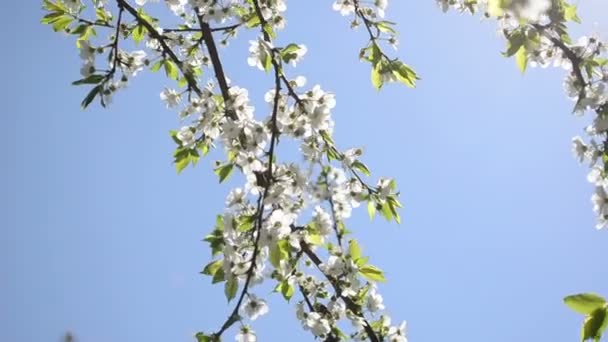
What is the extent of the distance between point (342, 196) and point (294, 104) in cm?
69

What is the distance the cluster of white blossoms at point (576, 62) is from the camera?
2572 mm

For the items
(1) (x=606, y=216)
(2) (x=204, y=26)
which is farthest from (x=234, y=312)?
(2) (x=204, y=26)

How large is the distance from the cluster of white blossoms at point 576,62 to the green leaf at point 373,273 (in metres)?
1.17

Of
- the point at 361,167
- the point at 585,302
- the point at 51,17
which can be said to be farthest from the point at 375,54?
the point at 585,302

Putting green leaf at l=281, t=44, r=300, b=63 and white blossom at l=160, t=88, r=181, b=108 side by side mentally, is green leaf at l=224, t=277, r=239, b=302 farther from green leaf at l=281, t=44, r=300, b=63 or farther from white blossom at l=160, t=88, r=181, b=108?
white blossom at l=160, t=88, r=181, b=108

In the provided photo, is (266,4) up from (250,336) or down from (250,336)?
up

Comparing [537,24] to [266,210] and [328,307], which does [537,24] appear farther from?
[328,307]

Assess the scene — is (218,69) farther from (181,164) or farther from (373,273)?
(373,273)

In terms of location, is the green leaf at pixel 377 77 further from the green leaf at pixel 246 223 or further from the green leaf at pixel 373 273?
the green leaf at pixel 246 223

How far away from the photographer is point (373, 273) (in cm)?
323

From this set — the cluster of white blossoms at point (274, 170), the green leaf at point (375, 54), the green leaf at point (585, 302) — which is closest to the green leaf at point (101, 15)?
the cluster of white blossoms at point (274, 170)

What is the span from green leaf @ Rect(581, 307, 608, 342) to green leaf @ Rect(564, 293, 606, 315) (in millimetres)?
17

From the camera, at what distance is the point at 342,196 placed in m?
3.67

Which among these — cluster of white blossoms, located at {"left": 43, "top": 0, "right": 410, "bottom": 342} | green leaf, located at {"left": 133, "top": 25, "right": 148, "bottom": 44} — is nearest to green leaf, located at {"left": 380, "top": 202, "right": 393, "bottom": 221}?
cluster of white blossoms, located at {"left": 43, "top": 0, "right": 410, "bottom": 342}
